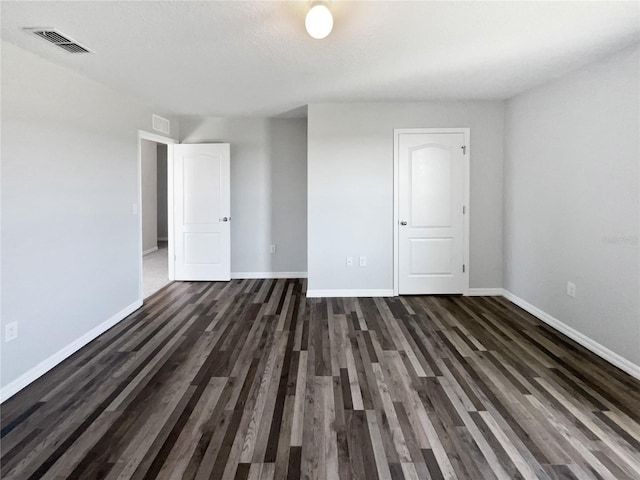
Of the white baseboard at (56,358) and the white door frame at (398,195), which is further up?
the white door frame at (398,195)

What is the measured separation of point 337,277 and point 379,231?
797 mm

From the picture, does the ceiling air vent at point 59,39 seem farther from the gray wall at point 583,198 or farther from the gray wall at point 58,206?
the gray wall at point 583,198

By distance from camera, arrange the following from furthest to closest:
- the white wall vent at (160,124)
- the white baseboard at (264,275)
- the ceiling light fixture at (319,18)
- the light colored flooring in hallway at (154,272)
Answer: the white baseboard at (264,275) < the light colored flooring in hallway at (154,272) < the white wall vent at (160,124) < the ceiling light fixture at (319,18)

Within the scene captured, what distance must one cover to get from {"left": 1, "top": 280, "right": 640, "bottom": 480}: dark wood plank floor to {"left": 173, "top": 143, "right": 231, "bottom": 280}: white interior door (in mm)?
1755

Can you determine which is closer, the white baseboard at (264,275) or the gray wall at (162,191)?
the white baseboard at (264,275)

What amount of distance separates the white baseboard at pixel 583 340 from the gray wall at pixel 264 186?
121 inches

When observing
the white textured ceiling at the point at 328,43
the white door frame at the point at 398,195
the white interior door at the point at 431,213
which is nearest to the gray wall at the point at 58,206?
the white textured ceiling at the point at 328,43

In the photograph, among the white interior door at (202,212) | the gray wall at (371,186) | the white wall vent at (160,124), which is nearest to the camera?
the gray wall at (371,186)

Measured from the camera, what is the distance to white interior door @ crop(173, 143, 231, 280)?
515 cm

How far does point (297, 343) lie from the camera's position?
10.2ft

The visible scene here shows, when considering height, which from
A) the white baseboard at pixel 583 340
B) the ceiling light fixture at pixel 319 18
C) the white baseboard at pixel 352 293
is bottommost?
the white baseboard at pixel 583 340

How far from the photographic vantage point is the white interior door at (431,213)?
4371 mm

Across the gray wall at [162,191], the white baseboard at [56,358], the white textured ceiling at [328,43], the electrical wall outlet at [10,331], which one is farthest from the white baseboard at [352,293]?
the gray wall at [162,191]

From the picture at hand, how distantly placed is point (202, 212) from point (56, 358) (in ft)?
9.22
